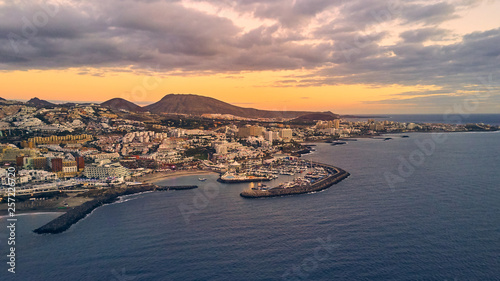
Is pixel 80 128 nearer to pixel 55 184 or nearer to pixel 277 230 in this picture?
pixel 55 184

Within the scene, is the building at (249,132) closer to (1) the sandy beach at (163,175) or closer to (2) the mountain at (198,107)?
(1) the sandy beach at (163,175)

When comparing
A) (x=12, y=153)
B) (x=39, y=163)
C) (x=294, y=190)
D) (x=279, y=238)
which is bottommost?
(x=279, y=238)

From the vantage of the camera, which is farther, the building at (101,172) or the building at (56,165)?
the building at (56,165)

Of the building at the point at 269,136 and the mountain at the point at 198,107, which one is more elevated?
the mountain at the point at 198,107

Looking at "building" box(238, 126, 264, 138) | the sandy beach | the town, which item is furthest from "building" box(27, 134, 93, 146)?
"building" box(238, 126, 264, 138)

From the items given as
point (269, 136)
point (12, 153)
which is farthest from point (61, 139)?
point (269, 136)

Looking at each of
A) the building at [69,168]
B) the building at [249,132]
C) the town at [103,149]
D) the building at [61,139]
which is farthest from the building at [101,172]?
the building at [249,132]

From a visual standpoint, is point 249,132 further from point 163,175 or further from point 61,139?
point 163,175

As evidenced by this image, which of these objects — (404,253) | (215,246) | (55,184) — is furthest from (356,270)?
(55,184)
